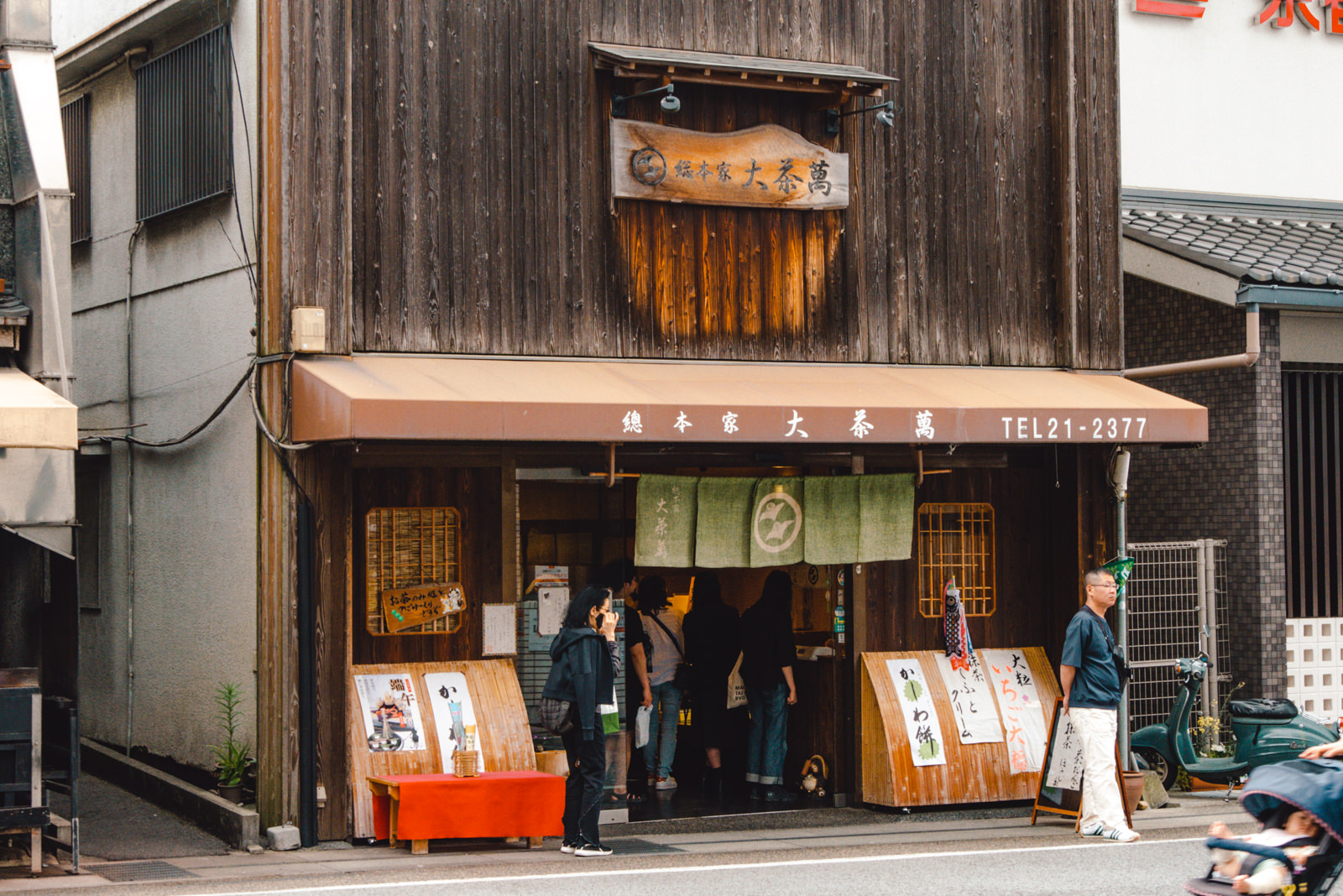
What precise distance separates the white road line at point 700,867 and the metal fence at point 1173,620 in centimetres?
337

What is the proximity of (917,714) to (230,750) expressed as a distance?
5.58 metres

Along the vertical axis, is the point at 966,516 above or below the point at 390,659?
above

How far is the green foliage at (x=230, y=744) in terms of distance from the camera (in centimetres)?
1177

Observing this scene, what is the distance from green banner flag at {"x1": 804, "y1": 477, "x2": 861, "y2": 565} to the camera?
41.7 feet

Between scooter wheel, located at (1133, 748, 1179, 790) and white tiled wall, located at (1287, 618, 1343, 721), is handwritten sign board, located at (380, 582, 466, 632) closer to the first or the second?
scooter wheel, located at (1133, 748, 1179, 790)

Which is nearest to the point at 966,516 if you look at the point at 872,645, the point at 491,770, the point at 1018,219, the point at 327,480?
the point at 872,645

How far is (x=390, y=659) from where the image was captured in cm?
1177

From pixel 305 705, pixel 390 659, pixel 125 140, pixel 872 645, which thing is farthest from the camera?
pixel 125 140

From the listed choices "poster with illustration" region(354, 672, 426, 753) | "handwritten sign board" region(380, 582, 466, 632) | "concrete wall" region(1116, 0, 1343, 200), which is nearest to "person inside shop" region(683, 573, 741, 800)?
"handwritten sign board" region(380, 582, 466, 632)

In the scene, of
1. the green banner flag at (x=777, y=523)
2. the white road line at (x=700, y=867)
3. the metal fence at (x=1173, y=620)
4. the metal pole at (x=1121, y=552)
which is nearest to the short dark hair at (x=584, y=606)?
the white road line at (x=700, y=867)

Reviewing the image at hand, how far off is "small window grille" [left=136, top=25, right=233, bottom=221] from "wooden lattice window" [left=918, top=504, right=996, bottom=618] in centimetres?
659

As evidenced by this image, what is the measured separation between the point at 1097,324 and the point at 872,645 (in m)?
3.58

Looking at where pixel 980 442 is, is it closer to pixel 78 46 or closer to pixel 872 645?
pixel 872 645

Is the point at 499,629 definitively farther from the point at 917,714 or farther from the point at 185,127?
the point at 185,127
